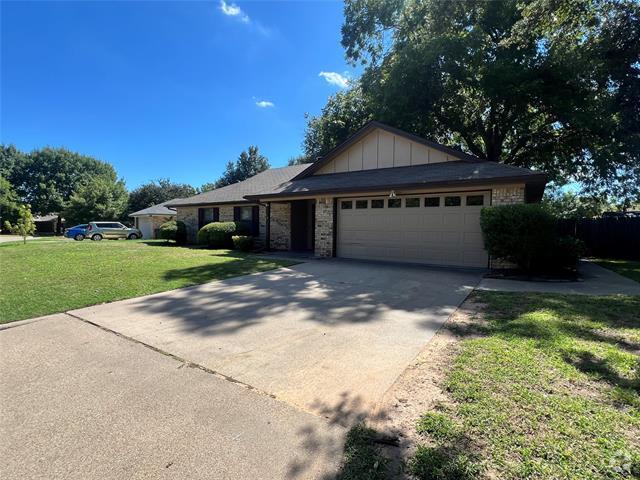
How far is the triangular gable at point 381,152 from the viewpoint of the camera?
1243 centimetres

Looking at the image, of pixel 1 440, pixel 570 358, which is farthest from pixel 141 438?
pixel 570 358

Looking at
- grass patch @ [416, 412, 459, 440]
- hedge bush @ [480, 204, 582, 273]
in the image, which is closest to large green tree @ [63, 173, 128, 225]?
hedge bush @ [480, 204, 582, 273]

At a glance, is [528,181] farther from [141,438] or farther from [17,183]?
[17,183]

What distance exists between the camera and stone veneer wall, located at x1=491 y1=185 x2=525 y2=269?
921 centimetres

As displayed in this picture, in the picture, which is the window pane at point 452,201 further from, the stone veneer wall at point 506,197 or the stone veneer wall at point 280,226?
the stone veneer wall at point 280,226

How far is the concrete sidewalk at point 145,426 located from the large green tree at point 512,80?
13.6 metres

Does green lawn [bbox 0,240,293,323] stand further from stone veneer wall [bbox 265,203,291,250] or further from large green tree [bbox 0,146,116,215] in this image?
large green tree [bbox 0,146,116,215]

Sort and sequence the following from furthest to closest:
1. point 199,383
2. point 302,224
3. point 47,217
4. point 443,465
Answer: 1. point 47,217
2. point 302,224
3. point 199,383
4. point 443,465

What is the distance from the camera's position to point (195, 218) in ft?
67.0

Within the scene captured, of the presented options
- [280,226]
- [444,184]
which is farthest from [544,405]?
[280,226]

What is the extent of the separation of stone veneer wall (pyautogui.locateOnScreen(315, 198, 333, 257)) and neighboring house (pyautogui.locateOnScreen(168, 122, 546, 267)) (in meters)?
0.04

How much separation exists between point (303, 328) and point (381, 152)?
417 inches

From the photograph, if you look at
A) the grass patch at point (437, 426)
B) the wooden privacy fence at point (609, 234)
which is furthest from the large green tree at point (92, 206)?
the grass patch at point (437, 426)

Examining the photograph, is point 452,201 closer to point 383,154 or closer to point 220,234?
point 383,154
